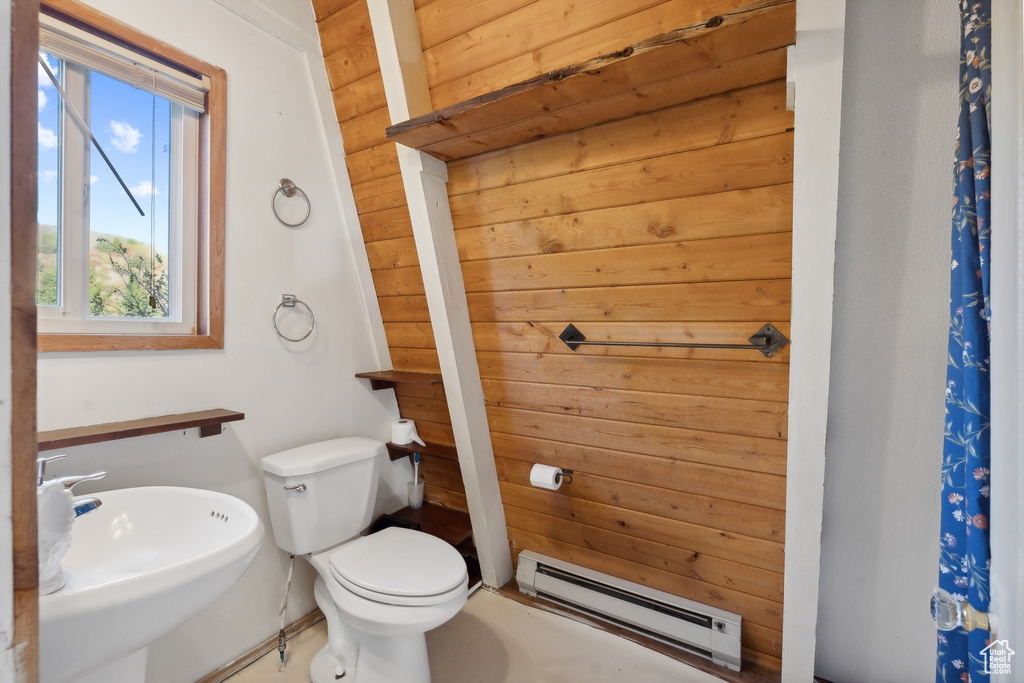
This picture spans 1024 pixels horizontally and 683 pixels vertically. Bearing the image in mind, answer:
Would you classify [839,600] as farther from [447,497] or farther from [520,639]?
[447,497]

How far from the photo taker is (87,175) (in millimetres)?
1409

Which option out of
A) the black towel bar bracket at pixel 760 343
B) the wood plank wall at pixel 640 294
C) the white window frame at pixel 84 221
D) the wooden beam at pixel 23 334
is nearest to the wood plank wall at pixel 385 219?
the wood plank wall at pixel 640 294

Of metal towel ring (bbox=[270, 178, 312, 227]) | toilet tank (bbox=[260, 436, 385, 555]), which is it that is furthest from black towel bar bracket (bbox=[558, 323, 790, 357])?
metal towel ring (bbox=[270, 178, 312, 227])

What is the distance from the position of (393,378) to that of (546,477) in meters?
0.79

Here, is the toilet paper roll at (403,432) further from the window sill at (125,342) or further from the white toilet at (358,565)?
the window sill at (125,342)

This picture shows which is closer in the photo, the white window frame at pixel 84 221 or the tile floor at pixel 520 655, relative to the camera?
the white window frame at pixel 84 221

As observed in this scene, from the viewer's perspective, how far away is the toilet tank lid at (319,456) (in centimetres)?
162

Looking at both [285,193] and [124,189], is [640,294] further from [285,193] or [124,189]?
[124,189]

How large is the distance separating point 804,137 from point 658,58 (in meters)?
0.38

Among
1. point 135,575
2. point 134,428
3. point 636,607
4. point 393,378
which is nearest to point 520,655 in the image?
point 636,607

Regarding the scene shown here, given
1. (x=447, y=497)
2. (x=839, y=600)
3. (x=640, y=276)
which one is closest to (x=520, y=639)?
(x=447, y=497)

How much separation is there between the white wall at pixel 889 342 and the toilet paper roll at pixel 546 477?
2.82 ft

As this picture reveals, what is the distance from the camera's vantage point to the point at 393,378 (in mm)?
2033

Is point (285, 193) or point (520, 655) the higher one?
point (285, 193)
